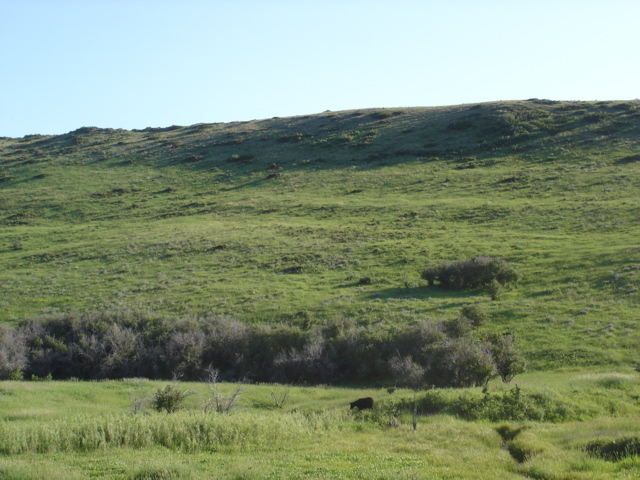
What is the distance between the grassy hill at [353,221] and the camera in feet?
102

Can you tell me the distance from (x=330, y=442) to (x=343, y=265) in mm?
27758

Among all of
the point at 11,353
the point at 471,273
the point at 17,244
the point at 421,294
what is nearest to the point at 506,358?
the point at 421,294

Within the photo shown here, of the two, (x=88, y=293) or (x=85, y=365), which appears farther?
(x=88, y=293)

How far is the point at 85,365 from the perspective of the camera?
28531mm

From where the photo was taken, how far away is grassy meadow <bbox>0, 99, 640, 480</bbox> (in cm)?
1245

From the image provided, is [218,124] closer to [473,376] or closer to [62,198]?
[62,198]

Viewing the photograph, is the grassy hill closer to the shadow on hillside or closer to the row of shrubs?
the shadow on hillside

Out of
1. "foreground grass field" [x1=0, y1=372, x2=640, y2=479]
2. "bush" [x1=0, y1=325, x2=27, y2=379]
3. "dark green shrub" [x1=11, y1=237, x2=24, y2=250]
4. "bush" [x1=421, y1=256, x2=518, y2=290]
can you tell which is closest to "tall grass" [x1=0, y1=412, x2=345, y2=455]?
"foreground grass field" [x1=0, y1=372, x2=640, y2=479]

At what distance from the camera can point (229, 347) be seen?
27688mm

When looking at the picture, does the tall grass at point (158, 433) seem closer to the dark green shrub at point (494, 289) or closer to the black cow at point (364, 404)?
the black cow at point (364, 404)

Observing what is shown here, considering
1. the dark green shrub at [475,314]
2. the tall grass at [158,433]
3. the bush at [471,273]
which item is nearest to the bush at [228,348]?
the dark green shrub at [475,314]

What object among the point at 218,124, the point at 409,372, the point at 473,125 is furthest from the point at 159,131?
the point at 409,372

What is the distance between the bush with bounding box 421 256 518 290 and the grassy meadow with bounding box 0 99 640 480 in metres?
1.38

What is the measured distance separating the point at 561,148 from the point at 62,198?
227ft
